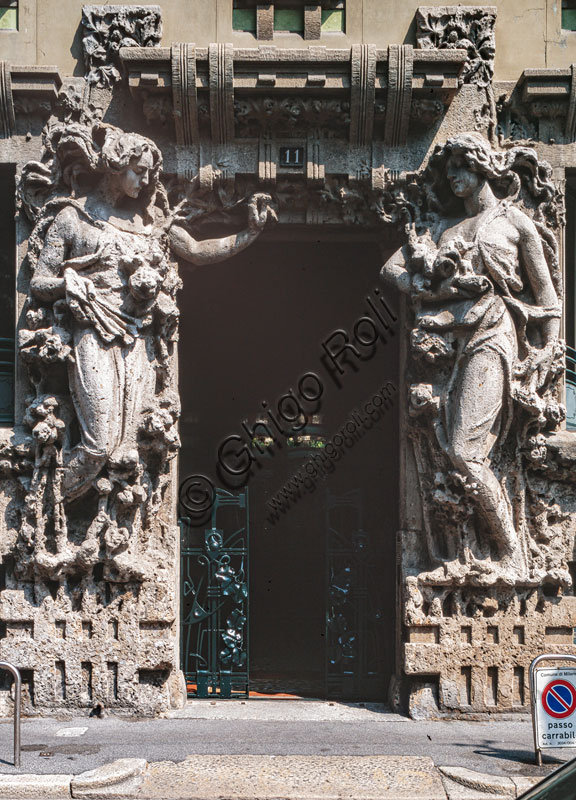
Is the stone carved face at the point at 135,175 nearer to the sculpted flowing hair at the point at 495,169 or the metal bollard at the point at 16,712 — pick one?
the sculpted flowing hair at the point at 495,169

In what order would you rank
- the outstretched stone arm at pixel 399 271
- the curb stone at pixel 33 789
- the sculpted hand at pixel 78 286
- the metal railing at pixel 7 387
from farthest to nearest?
the metal railing at pixel 7 387 < the outstretched stone arm at pixel 399 271 < the sculpted hand at pixel 78 286 < the curb stone at pixel 33 789

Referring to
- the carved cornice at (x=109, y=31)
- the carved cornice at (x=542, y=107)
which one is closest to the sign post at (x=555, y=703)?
the carved cornice at (x=542, y=107)

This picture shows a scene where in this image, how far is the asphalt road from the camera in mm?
7594

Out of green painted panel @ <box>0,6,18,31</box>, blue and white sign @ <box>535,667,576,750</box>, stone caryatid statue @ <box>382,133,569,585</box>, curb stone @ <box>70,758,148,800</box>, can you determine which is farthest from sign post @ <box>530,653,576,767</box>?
green painted panel @ <box>0,6,18,31</box>

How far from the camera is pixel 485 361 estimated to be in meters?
8.79

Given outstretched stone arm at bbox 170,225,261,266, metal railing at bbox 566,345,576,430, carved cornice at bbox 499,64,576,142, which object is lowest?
metal railing at bbox 566,345,576,430

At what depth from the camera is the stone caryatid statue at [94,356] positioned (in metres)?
8.79

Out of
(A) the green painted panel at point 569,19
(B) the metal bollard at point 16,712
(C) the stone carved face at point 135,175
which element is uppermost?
(A) the green painted panel at point 569,19

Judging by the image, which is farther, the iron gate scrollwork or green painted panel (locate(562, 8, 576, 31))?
the iron gate scrollwork

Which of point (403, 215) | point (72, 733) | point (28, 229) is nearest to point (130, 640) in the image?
point (72, 733)

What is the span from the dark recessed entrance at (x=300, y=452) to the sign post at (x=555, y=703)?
2.98m

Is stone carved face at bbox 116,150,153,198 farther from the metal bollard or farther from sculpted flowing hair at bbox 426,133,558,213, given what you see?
the metal bollard

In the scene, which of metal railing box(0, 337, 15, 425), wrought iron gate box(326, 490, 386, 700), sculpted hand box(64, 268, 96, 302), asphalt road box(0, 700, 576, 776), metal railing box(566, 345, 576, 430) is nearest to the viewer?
asphalt road box(0, 700, 576, 776)

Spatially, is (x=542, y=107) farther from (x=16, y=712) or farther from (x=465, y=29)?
(x=16, y=712)
